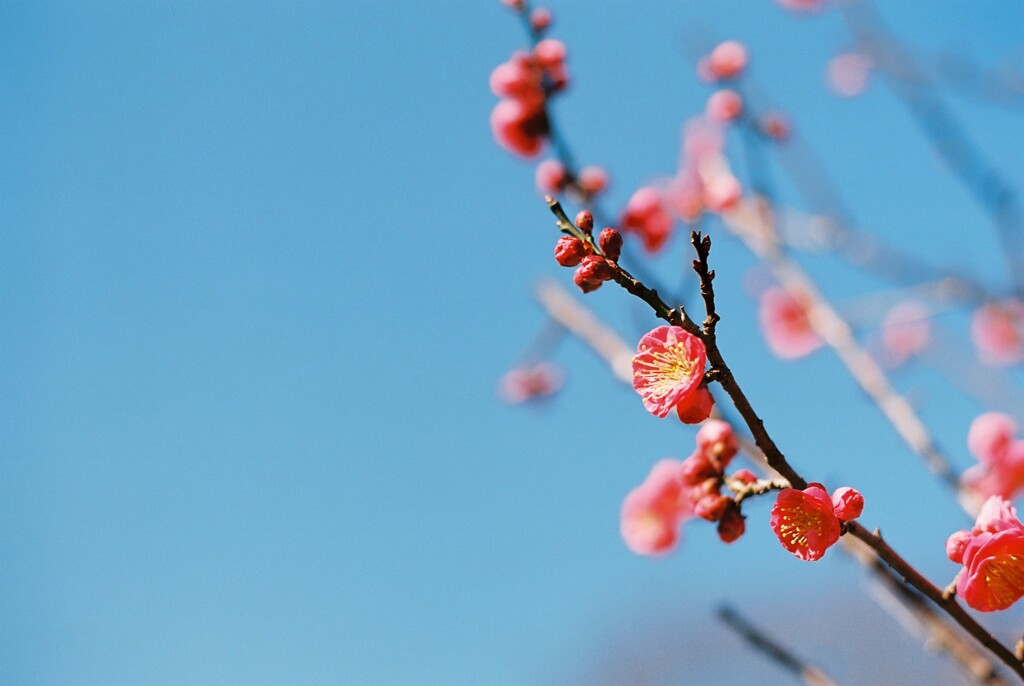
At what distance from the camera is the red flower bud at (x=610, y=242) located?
3.34 ft

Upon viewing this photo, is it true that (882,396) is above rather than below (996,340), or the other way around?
below

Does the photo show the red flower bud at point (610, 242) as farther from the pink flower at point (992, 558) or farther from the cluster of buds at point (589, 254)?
the pink flower at point (992, 558)

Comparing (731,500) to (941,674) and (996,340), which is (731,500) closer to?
(996,340)

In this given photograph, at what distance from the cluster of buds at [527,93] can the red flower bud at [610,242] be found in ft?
4.15

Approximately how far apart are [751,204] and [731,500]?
2.02m

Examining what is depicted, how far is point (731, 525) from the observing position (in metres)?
1.15

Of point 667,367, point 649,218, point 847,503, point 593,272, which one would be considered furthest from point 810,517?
point 649,218

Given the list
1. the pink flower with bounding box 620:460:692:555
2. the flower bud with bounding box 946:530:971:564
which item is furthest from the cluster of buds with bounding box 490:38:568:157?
the flower bud with bounding box 946:530:971:564

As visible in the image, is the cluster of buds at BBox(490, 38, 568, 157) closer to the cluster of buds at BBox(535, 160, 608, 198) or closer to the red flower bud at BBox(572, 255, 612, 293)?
the cluster of buds at BBox(535, 160, 608, 198)

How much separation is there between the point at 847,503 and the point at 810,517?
5cm

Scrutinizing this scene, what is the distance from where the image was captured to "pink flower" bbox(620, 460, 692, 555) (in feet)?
6.26

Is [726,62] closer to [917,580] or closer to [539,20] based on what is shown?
[539,20]

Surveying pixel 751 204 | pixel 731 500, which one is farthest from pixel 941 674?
pixel 731 500

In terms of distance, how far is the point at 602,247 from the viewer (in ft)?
3.40
